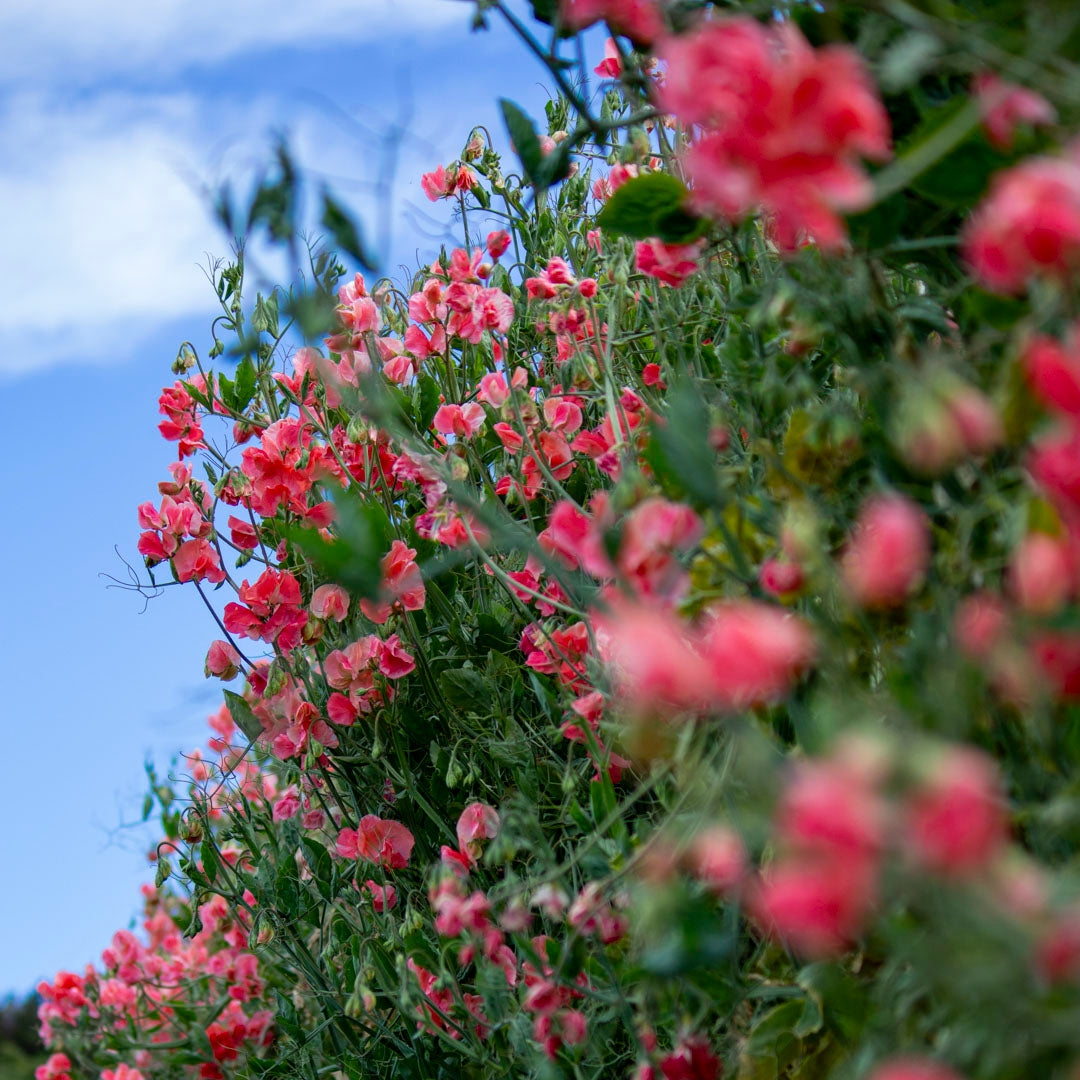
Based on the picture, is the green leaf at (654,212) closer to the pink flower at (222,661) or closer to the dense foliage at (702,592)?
the dense foliage at (702,592)

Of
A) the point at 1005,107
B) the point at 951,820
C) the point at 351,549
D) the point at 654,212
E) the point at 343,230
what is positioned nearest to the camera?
the point at 951,820

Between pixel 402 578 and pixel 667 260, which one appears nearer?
pixel 667 260

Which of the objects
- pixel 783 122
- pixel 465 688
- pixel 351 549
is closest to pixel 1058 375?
pixel 783 122

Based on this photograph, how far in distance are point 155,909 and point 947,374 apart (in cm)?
359

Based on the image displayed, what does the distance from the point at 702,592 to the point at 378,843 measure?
80 cm

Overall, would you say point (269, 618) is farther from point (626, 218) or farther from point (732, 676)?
point (732, 676)

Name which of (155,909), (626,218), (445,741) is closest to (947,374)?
(626,218)

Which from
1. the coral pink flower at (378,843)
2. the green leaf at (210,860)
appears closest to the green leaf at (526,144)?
the coral pink flower at (378,843)

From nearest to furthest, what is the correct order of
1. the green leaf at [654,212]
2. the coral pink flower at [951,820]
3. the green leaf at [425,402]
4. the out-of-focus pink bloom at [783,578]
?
the coral pink flower at [951,820], the out-of-focus pink bloom at [783,578], the green leaf at [654,212], the green leaf at [425,402]

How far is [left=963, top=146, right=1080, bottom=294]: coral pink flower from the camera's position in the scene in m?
0.56

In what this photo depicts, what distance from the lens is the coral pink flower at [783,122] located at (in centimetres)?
59

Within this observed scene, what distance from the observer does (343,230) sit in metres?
0.90

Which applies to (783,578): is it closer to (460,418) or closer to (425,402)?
(460,418)

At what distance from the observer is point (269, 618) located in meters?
1.67
